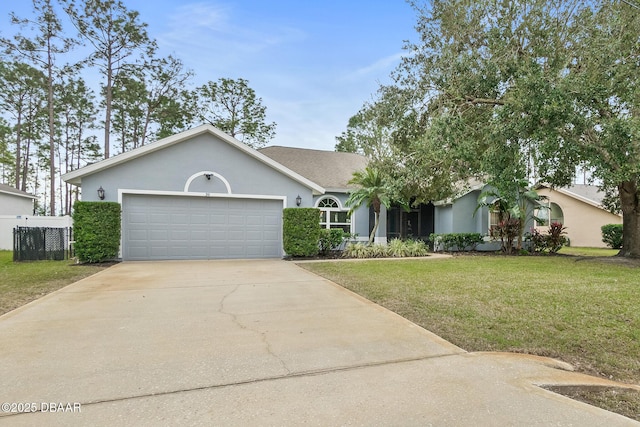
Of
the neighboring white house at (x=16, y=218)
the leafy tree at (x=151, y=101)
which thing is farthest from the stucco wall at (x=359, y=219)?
the leafy tree at (x=151, y=101)

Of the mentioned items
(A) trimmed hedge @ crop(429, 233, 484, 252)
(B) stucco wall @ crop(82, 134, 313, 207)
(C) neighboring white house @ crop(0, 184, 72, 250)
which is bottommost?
(A) trimmed hedge @ crop(429, 233, 484, 252)

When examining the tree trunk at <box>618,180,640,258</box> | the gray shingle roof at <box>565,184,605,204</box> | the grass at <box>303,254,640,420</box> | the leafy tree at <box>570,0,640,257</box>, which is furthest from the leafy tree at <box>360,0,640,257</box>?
the gray shingle roof at <box>565,184,605,204</box>

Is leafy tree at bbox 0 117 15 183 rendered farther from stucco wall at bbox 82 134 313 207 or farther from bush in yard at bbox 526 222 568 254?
bush in yard at bbox 526 222 568 254

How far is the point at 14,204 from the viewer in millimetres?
21766

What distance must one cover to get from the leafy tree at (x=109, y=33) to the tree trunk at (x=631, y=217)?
26.2 metres

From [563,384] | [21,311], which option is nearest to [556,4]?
[563,384]

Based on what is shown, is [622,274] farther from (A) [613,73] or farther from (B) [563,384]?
(B) [563,384]

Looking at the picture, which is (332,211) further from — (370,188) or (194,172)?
(194,172)

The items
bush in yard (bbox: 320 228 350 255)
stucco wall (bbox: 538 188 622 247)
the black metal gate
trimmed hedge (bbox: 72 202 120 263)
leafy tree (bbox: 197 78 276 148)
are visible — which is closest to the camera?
trimmed hedge (bbox: 72 202 120 263)

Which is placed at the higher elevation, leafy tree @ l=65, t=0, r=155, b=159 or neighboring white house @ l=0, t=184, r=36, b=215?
leafy tree @ l=65, t=0, r=155, b=159

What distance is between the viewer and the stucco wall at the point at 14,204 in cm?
2106

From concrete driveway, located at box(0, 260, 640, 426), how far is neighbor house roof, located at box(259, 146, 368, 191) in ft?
35.1

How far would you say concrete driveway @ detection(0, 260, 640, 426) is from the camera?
2447mm

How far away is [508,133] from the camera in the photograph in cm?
841
